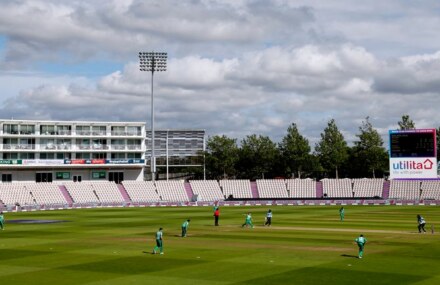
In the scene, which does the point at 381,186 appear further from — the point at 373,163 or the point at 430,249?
the point at 430,249

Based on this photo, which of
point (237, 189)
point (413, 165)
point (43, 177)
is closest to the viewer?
point (413, 165)

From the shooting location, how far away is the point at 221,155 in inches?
5827

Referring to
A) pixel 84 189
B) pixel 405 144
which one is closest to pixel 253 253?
pixel 405 144

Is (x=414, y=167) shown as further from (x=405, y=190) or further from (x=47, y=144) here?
(x=47, y=144)

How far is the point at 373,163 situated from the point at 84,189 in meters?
59.9

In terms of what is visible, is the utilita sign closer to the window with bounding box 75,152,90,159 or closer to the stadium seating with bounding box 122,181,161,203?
the stadium seating with bounding box 122,181,161,203

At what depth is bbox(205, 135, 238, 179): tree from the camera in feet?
485

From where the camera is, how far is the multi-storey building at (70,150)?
115938 mm

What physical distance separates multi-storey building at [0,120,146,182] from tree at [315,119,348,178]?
134 feet

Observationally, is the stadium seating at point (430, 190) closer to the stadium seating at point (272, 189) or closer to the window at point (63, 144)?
the stadium seating at point (272, 189)

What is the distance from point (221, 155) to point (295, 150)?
17.8 m

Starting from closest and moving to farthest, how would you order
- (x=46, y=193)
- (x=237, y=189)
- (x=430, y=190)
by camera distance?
(x=46, y=193) → (x=430, y=190) → (x=237, y=189)

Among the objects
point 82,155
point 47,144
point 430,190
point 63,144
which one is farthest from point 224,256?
point 82,155

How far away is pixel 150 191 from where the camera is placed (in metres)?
116
